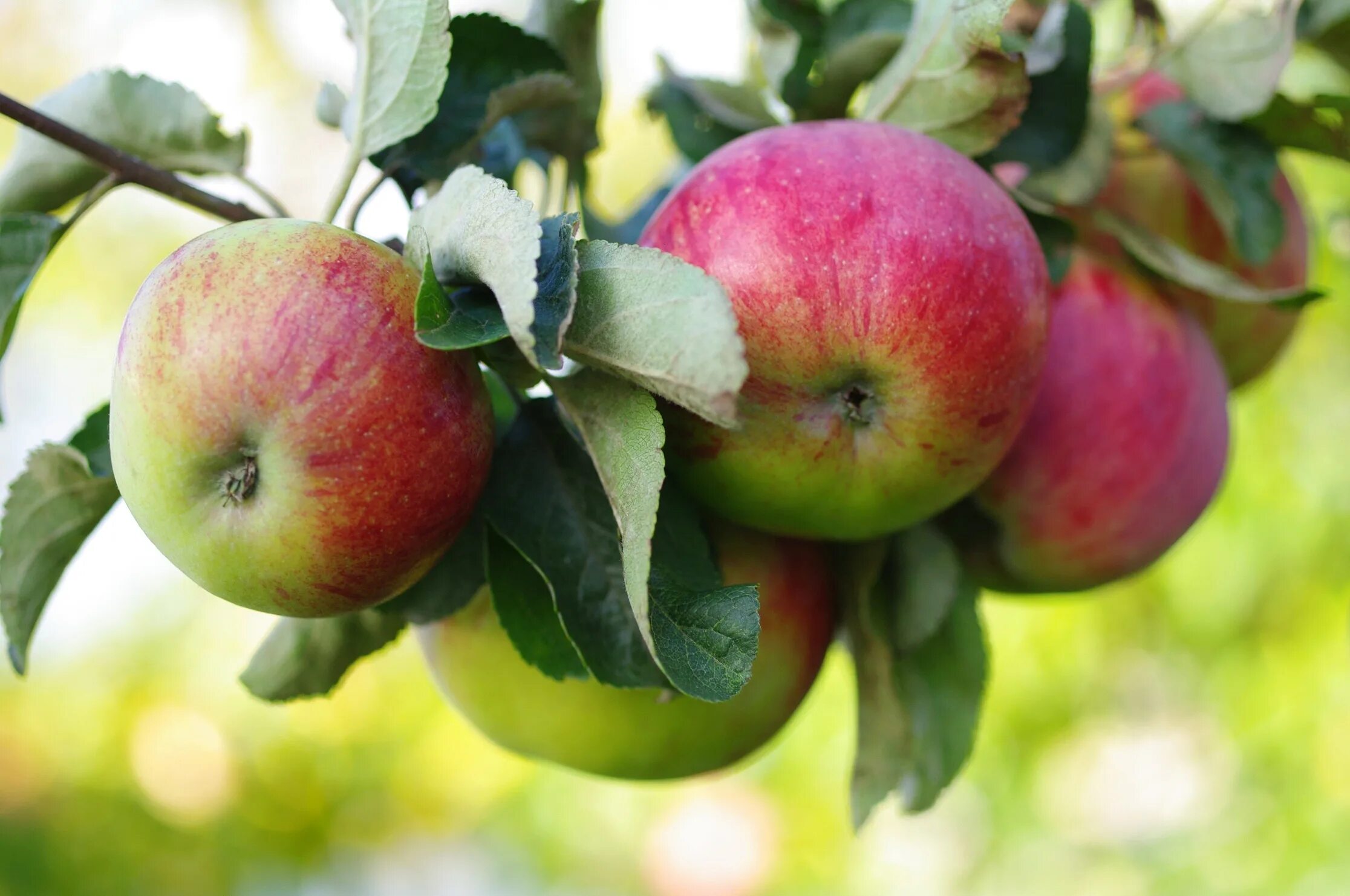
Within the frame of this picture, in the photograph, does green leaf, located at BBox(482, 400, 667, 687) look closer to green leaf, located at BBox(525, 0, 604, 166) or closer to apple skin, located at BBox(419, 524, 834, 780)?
apple skin, located at BBox(419, 524, 834, 780)

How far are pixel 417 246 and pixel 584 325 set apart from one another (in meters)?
0.10

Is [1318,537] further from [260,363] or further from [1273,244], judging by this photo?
[260,363]

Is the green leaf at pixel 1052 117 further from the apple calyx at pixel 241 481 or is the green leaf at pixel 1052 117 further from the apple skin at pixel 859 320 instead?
the apple calyx at pixel 241 481

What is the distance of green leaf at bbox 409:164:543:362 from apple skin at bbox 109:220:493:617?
0.09ft

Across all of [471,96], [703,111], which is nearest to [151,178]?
[471,96]

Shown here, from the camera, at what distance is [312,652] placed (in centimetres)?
63

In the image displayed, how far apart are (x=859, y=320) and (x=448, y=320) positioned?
185mm

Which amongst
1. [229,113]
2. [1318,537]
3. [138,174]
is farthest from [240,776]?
[138,174]

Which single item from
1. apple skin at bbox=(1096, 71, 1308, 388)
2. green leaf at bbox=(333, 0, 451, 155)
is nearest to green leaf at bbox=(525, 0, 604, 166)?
green leaf at bbox=(333, 0, 451, 155)

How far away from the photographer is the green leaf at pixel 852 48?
69 cm

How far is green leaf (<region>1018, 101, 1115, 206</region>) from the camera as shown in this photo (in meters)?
0.70

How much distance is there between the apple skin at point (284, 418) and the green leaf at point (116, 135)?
17 cm

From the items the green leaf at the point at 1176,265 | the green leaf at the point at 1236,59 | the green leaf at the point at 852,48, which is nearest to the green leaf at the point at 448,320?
the green leaf at the point at 852,48

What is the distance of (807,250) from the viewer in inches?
19.9
